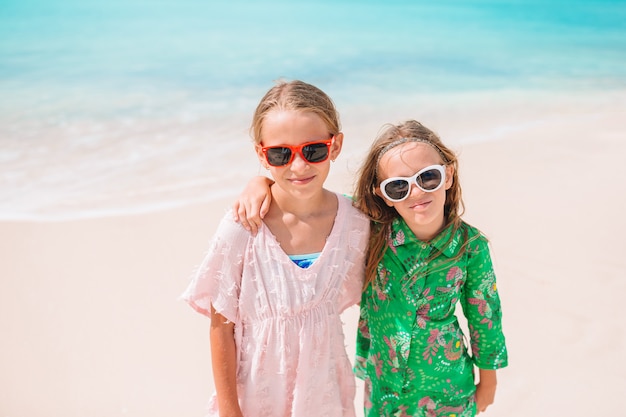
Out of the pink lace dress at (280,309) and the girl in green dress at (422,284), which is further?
the girl in green dress at (422,284)

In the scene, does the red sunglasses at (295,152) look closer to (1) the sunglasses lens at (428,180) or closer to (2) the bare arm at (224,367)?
(1) the sunglasses lens at (428,180)

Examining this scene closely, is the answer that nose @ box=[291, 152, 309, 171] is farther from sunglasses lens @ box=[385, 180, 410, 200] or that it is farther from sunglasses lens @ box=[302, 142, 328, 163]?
sunglasses lens @ box=[385, 180, 410, 200]

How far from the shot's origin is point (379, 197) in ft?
7.70

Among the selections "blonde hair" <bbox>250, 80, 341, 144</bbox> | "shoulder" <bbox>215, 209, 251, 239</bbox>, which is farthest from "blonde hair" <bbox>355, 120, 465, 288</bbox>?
"shoulder" <bbox>215, 209, 251, 239</bbox>

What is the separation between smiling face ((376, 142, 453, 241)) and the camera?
2.15 meters

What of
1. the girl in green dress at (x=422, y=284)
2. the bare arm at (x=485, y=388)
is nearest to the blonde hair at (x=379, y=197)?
the girl in green dress at (x=422, y=284)

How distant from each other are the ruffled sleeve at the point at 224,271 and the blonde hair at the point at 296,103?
325mm

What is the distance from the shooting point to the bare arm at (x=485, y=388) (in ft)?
7.83

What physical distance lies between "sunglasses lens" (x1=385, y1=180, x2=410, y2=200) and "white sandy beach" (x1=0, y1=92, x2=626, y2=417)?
161cm

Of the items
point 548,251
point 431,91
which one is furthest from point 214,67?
point 548,251

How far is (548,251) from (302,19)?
760 inches

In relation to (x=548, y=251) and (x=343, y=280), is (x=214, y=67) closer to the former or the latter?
(x=548, y=251)

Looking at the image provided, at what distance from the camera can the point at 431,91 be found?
10.9 meters

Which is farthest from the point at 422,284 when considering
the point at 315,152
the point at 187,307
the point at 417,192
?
the point at 187,307
